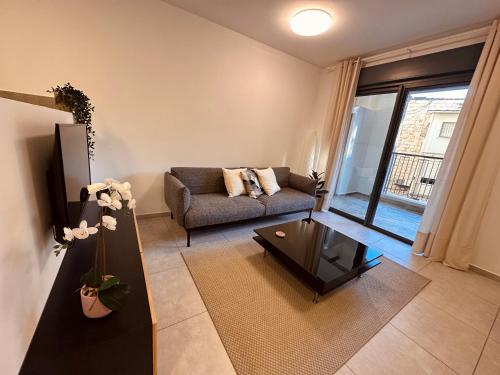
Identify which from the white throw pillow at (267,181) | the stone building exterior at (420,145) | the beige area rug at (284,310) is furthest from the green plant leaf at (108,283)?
the stone building exterior at (420,145)

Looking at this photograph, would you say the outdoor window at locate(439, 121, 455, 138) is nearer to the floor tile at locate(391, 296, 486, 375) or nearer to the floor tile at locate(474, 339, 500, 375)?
the floor tile at locate(391, 296, 486, 375)

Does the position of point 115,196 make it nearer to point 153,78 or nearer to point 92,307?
point 92,307

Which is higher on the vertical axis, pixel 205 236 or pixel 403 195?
pixel 403 195

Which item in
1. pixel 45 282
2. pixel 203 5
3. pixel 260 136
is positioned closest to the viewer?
pixel 45 282

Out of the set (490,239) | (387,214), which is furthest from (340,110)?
(490,239)

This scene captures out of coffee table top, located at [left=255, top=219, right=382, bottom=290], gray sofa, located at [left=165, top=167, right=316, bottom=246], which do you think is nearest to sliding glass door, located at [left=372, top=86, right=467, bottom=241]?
gray sofa, located at [left=165, top=167, right=316, bottom=246]

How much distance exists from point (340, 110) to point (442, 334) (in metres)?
3.00

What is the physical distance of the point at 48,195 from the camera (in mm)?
1051

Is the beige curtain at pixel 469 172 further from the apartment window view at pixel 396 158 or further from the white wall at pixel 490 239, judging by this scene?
the apartment window view at pixel 396 158

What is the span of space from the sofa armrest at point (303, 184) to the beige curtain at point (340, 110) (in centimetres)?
52

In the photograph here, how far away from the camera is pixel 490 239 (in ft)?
7.30

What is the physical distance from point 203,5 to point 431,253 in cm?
393

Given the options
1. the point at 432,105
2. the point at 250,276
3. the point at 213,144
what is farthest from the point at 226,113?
the point at 432,105

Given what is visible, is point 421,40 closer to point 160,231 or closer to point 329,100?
point 329,100
